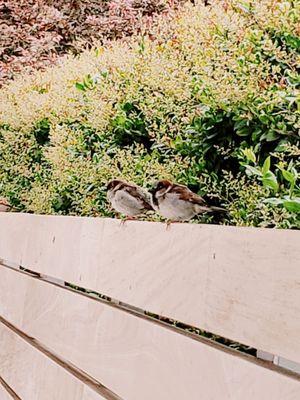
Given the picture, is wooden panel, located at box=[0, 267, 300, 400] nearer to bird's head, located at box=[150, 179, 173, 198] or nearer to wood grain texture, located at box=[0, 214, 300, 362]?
wood grain texture, located at box=[0, 214, 300, 362]

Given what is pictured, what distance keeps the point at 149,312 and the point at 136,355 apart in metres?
0.17

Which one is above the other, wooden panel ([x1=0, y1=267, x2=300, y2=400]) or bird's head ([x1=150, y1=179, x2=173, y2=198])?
bird's head ([x1=150, y1=179, x2=173, y2=198])

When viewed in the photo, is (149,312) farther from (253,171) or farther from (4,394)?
(4,394)

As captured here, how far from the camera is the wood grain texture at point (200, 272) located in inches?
43.5

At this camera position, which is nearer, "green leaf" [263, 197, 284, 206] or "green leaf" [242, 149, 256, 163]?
"green leaf" [263, 197, 284, 206]

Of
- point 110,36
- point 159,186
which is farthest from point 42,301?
point 110,36

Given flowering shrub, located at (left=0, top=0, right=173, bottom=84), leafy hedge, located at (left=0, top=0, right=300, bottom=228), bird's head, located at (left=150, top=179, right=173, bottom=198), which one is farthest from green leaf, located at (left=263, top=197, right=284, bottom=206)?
flowering shrub, located at (left=0, top=0, right=173, bottom=84)

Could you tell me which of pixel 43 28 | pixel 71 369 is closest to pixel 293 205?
pixel 71 369

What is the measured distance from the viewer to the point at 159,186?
1.66m

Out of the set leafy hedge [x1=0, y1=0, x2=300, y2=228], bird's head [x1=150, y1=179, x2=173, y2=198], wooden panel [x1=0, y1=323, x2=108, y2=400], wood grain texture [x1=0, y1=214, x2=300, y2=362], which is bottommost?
wooden panel [x1=0, y1=323, x2=108, y2=400]

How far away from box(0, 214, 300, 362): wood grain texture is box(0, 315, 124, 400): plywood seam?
0.82ft

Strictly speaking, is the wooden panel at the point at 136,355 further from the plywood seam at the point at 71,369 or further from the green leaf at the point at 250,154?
the green leaf at the point at 250,154

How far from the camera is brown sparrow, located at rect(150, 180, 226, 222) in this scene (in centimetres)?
159

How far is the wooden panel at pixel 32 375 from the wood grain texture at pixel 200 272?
10.9 inches
